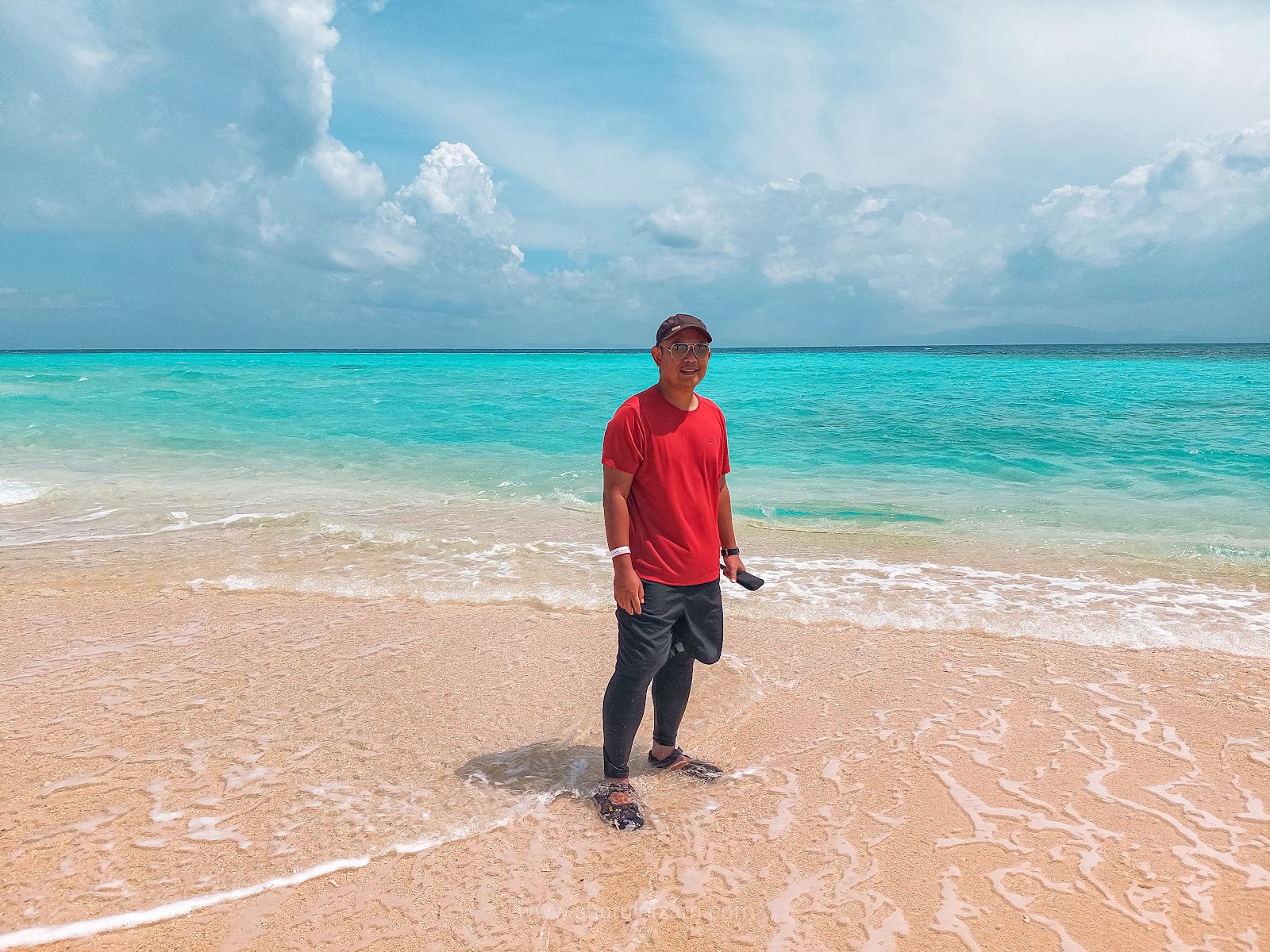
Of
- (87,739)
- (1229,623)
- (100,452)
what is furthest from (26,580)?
(100,452)

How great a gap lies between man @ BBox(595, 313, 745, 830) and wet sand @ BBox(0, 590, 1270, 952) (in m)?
0.48

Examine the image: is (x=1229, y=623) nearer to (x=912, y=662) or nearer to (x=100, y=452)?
(x=912, y=662)

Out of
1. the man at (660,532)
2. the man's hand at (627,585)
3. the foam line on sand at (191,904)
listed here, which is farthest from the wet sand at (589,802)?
the man's hand at (627,585)

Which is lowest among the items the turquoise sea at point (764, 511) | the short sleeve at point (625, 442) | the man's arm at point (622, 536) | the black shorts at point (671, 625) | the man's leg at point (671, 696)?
the turquoise sea at point (764, 511)

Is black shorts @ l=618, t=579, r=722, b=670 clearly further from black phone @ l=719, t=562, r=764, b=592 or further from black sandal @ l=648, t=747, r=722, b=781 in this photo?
black sandal @ l=648, t=747, r=722, b=781

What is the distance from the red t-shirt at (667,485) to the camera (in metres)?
3.01

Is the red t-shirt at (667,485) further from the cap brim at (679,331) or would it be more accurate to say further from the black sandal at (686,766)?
the black sandal at (686,766)

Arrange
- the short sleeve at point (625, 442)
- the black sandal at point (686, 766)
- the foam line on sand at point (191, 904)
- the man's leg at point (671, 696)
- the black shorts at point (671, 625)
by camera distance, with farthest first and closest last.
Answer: the black sandal at point (686, 766) < the man's leg at point (671, 696) < the black shorts at point (671, 625) < the short sleeve at point (625, 442) < the foam line on sand at point (191, 904)

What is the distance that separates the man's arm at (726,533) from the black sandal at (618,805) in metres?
0.99

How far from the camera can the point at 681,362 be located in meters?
3.03

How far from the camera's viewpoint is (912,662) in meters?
4.91

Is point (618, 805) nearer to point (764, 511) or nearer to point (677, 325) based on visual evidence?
point (677, 325)

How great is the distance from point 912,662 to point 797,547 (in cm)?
311

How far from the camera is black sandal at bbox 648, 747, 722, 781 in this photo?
354 cm
